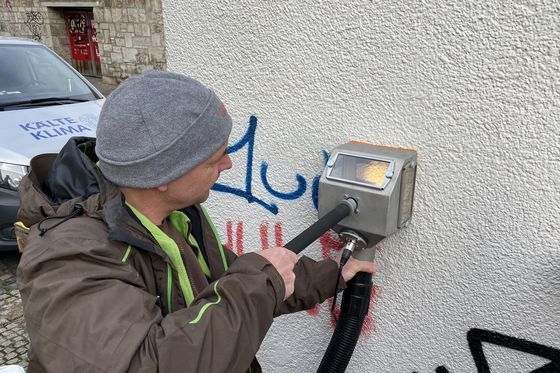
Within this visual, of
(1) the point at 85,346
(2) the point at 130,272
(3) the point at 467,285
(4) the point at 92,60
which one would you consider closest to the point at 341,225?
(3) the point at 467,285

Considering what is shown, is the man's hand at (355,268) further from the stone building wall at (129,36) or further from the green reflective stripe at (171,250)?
the stone building wall at (129,36)

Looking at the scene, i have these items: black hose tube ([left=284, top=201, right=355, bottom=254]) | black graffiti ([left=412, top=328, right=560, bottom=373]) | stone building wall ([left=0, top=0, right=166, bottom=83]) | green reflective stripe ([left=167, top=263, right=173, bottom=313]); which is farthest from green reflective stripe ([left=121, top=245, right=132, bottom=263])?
stone building wall ([left=0, top=0, right=166, bottom=83])

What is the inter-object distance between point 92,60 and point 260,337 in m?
12.8

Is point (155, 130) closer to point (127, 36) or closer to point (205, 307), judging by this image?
point (205, 307)

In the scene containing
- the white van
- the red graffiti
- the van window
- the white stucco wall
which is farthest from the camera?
the van window

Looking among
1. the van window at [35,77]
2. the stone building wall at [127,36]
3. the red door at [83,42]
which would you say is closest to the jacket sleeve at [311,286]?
the van window at [35,77]

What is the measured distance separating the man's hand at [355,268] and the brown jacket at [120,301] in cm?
40

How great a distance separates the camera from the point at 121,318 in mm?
922

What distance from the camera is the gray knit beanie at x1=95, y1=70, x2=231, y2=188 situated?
3.37 feet

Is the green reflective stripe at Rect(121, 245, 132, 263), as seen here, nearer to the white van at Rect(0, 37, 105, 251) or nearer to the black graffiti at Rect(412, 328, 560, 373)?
the black graffiti at Rect(412, 328, 560, 373)

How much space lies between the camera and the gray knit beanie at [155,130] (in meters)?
1.03

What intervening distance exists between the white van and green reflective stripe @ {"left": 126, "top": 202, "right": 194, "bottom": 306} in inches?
107

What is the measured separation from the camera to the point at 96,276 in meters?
0.96

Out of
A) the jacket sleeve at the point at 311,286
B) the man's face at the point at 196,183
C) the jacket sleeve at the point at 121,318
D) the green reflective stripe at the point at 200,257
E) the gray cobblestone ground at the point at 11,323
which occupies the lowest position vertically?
the gray cobblestone ground at the point at 11,323
